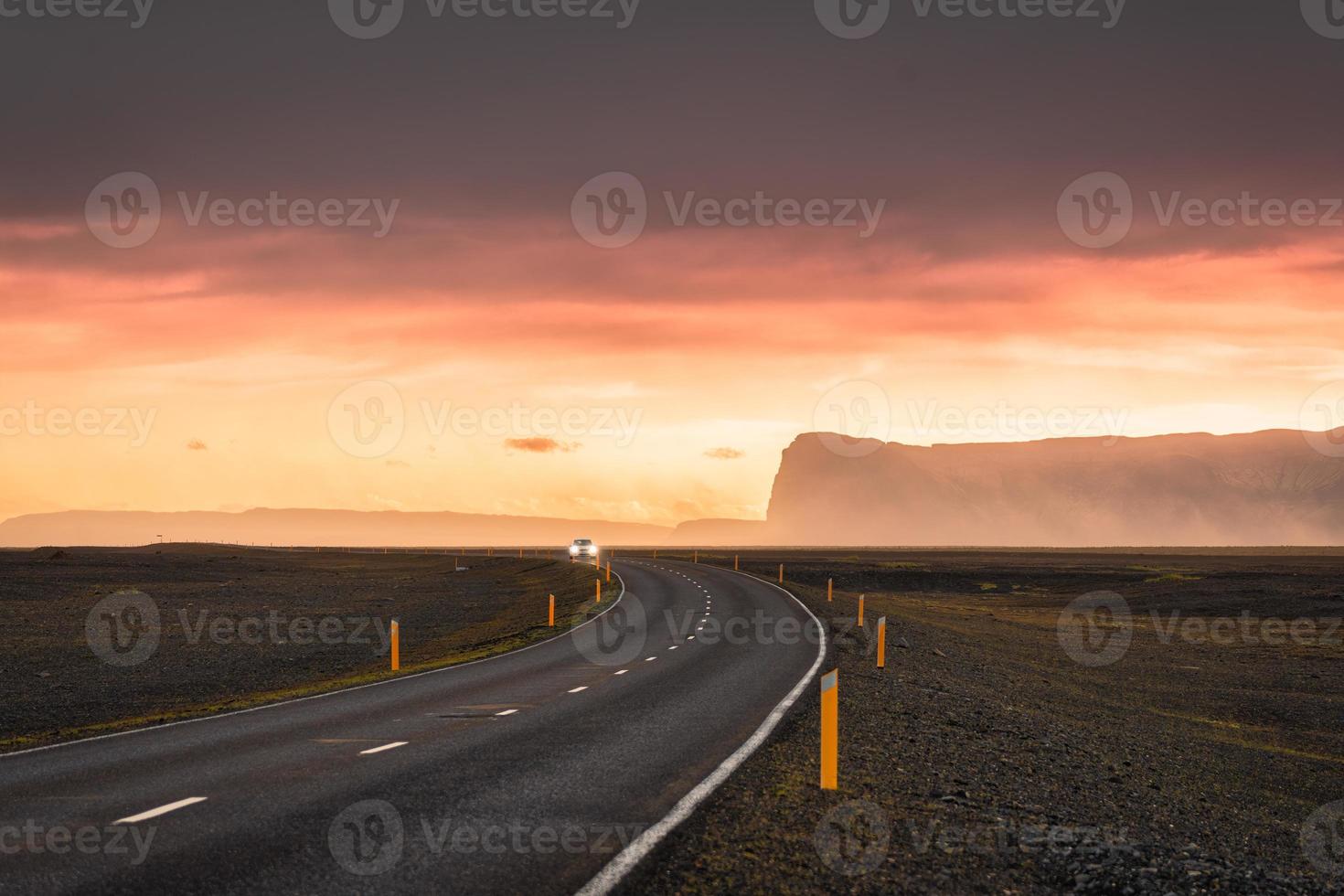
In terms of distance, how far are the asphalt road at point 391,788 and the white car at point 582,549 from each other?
65.2 meters

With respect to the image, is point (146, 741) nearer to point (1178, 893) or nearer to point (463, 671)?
point (463, 671)

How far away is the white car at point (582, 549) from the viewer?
84.6m

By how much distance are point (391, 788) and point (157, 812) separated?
210 cm

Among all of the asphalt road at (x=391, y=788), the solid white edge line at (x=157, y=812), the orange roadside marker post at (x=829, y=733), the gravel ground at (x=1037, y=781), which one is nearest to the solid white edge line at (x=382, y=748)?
the asphalt road at (x=391, y=788)

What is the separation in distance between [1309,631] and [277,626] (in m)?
44.4

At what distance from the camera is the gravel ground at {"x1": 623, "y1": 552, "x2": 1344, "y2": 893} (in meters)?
8.30

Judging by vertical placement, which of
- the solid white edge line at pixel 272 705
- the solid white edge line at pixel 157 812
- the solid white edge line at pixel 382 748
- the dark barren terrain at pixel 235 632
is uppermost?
the solid white edge line at pixel 157 812

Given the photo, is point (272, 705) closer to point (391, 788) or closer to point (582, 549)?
point (391, 788)

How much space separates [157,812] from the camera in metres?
8.94

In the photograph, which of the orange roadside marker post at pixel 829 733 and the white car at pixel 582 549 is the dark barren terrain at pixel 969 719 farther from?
the white car at pixel 582 549

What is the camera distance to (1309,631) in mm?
43125

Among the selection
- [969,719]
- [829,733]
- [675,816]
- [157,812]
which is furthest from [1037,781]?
[157,812]

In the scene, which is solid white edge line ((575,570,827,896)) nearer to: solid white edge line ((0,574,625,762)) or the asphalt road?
the asphalt road

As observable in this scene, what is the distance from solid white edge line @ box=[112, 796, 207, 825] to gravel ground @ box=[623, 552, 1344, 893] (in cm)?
457
